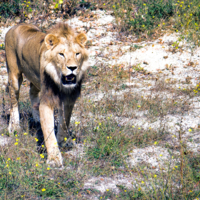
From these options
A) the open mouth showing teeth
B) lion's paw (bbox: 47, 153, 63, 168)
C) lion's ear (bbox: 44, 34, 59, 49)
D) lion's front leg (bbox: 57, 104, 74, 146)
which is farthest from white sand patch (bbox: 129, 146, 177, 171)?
lion's ear (bbox: 44, 34, 59, 49)

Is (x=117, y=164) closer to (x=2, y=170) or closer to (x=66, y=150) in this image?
(x=66, y=150)

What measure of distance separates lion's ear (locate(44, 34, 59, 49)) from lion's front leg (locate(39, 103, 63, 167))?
77cm

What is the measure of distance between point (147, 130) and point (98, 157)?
1025 millimetres

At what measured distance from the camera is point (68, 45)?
3531mm

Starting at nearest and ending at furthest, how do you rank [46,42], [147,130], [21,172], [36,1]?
[21,172] < [46,42] < [147,130] < [36,1]

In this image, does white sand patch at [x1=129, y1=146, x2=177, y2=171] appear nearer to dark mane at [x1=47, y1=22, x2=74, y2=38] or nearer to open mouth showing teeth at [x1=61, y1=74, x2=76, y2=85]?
open mouth showing teeth at [x1=61, y1=74, x2=76, y2=85]

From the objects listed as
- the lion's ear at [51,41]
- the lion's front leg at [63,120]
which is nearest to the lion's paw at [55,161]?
the lion's front leg at [63,120]

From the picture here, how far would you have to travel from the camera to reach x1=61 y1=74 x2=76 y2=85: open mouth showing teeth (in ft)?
11.3

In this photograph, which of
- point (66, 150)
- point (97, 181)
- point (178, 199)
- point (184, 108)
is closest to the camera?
point (178, 199)

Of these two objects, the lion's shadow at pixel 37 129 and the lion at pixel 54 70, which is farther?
the lion's shadow at pixel 37 129

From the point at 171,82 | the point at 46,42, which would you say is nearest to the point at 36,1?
the point at 171,82

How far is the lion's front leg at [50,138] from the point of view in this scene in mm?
3396

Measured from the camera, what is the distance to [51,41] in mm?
3559

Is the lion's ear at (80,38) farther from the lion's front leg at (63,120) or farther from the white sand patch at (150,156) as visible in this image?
the white sand patch at (150,156)
